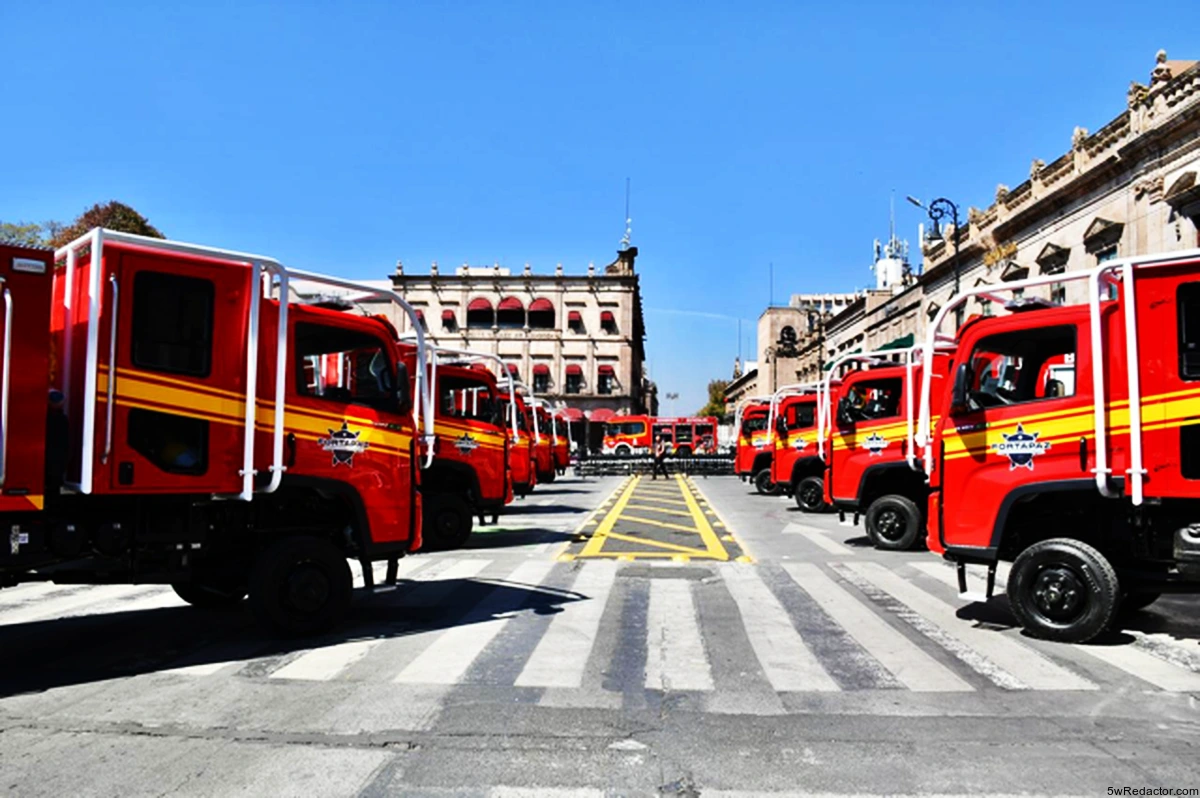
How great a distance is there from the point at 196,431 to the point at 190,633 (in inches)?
77.5

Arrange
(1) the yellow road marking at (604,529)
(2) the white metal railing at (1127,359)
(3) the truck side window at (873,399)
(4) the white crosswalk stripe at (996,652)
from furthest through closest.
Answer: (3) the truck side window at (873,399), (1) the yellow road marking at (604,529), (2) the white metal railing at (1127,359), (4) the white crosswalk stripe at (996,652)

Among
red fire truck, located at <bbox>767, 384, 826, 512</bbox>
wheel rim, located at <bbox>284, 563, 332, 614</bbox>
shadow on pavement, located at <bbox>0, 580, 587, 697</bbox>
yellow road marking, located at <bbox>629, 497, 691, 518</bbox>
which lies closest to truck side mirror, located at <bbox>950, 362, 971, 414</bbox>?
shadow on pavement, located at <bbox>0, 580, 587, 697</bbox>

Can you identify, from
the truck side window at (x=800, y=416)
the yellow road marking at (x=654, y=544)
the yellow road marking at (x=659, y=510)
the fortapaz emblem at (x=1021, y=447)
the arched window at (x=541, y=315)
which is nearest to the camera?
the fortapaz emblem at (x=1021, y=447)

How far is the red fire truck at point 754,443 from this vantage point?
88.2ft

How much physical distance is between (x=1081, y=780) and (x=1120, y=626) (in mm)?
4128

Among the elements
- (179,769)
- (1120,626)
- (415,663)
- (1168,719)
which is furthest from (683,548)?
(179,769)

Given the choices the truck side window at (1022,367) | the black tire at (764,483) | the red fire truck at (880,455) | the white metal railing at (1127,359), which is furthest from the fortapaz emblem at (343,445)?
the black tire at (764,483)

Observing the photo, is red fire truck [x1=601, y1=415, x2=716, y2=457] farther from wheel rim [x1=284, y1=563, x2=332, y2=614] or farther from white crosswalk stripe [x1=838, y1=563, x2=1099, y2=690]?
wheel rim [x1=284, y1=563, x2=332, y2=614]

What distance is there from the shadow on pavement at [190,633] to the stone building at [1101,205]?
16214 mm

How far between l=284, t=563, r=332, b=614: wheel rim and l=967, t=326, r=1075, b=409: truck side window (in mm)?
5822

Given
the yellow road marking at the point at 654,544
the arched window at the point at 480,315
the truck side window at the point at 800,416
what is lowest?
the yellow road marking at the point at 654,544

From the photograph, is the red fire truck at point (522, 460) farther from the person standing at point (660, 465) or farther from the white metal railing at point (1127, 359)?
the person standing at point (660, 465)

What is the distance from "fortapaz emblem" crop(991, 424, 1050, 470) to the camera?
Result: 288 inches

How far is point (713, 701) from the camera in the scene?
5.48m
